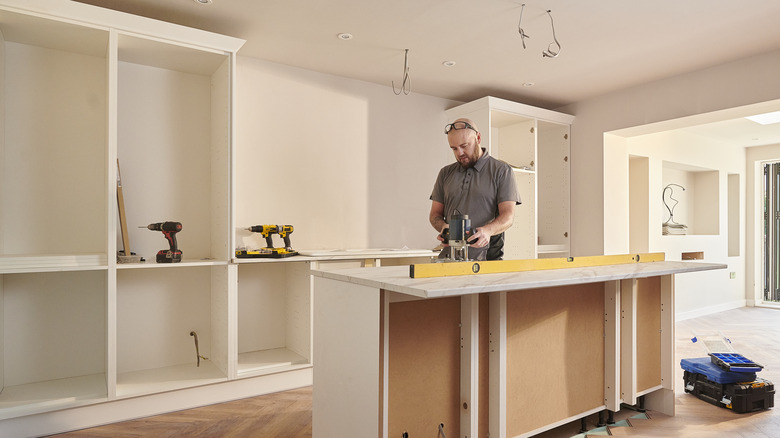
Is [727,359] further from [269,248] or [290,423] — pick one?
[269,248]

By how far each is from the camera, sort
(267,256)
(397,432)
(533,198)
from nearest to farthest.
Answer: (397,432)
(267,256)
(533,198)

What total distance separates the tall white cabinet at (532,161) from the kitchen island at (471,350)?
2009 mm

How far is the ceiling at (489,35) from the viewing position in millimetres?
2826

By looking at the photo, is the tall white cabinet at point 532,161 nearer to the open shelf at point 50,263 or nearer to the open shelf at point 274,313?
the open shelf at point 274,313

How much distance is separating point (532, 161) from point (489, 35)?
1.70 m

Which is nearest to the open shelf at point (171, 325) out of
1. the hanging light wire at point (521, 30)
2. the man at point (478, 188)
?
the man at point (478, 188)

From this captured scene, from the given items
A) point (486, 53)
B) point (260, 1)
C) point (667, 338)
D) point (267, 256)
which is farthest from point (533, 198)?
point (260, 1)

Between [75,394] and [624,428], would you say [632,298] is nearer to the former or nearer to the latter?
[624,428]

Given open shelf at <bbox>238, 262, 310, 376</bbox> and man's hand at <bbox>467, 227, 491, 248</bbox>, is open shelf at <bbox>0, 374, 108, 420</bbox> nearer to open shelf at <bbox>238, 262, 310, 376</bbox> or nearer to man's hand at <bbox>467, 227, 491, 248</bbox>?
open shelf at <bbox>238, 262, 310, 376</bbox>

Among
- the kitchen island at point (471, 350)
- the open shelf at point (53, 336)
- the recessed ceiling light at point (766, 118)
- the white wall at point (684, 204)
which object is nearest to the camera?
the kitchen island at point (471, 350)

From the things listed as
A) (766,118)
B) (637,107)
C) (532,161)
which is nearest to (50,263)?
(532,161)

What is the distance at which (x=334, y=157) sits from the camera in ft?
13.3

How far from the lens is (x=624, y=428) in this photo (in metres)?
2.60

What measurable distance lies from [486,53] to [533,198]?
163 centimetres
